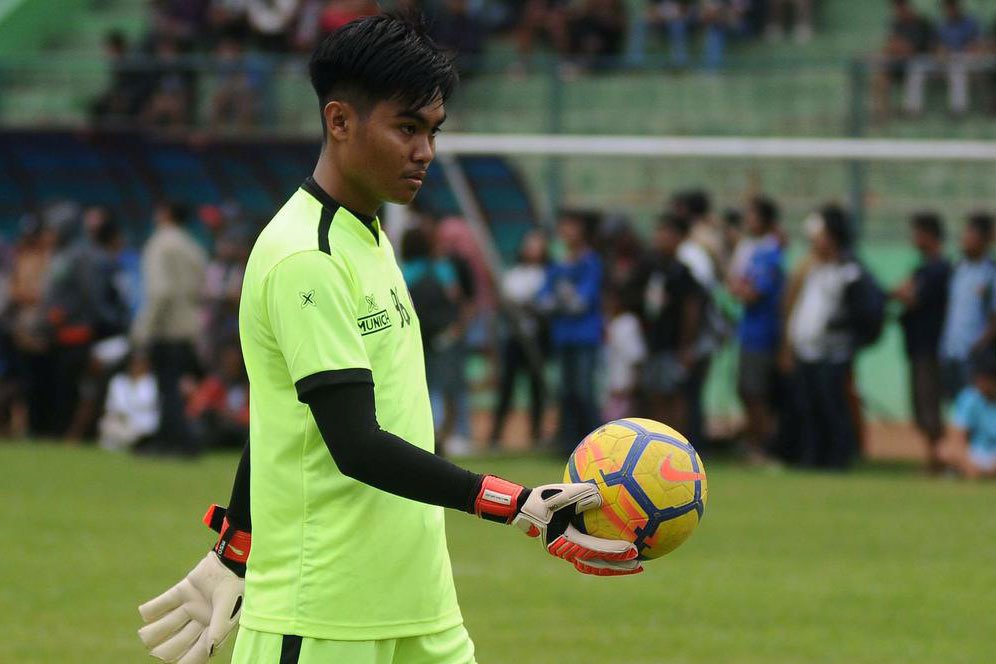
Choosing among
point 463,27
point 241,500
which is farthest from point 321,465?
point 463,27

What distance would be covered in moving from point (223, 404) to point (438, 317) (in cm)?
294

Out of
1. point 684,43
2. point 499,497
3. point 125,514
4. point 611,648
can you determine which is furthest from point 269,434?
point 684,43

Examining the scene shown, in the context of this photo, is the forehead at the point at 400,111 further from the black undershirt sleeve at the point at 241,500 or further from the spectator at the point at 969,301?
the spectator at the point at 969,301

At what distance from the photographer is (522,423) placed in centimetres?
1733

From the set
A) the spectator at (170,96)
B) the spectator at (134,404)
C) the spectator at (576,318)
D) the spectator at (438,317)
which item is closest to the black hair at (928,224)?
the spectator at (576,318)

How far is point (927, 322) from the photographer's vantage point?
47.0ft

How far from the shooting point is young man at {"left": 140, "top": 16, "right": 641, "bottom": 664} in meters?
3.45

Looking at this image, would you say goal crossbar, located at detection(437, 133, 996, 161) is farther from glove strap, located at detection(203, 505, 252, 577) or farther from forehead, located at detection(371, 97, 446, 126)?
forehead, located at detection(371, 97, 446, 126)

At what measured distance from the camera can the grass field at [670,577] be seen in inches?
302

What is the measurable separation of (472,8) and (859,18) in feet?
16.9

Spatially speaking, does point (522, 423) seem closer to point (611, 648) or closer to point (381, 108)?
point (611, 648)

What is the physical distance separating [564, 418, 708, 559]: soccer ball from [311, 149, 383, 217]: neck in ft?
2.45

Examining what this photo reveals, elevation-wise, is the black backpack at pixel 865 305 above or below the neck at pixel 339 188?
below

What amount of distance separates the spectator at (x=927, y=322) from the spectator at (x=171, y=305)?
6043 mm
